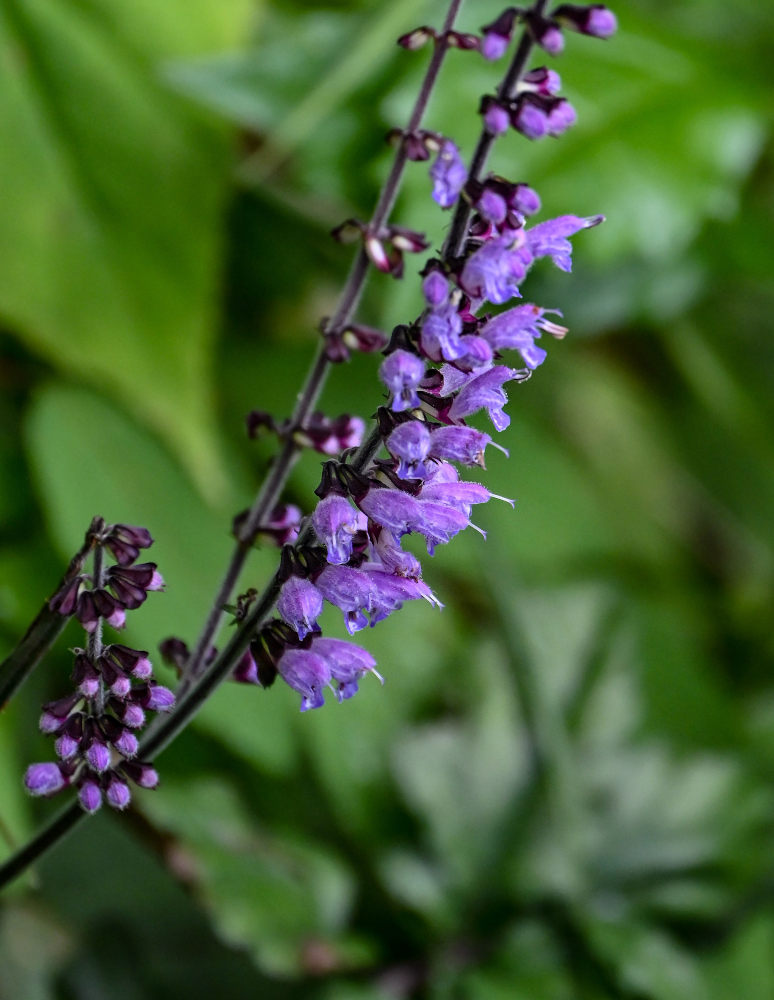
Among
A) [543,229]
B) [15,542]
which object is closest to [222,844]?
[15,542]

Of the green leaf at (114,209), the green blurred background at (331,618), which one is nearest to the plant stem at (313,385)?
the green blurred background at (331,618)

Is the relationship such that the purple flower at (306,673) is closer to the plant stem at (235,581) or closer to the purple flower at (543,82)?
the plant stem at (235,581)

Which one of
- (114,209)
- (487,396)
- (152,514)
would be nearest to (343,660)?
(487,396)

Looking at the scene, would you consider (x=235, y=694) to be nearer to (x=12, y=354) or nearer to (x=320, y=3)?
(x=12, y=354)

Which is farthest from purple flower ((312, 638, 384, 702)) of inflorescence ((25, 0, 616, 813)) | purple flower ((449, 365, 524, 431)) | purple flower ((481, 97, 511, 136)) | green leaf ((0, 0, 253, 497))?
green leaf ((0, 0, 253, 497))

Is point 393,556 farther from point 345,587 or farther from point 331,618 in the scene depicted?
point 331,618

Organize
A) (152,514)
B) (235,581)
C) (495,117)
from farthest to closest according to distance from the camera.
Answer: (152,514), (235,581), (495,117)

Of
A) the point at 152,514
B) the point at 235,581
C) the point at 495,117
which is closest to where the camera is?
the point at 495,117
